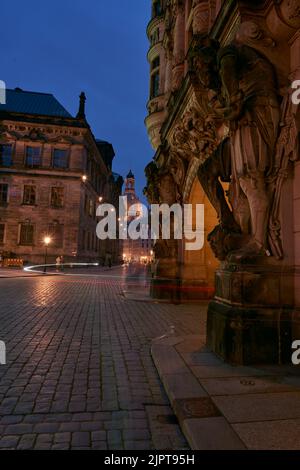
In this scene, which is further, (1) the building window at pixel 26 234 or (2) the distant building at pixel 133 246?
(2) the distant building at pixel 133 246

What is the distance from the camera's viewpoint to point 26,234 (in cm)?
3916

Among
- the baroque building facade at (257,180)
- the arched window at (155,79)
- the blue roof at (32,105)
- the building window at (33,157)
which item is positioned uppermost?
the blue roof at (32,105)

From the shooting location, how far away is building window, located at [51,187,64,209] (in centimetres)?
4016

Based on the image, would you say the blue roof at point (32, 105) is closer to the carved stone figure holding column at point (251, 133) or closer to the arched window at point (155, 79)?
the arched window at point (155, 79)

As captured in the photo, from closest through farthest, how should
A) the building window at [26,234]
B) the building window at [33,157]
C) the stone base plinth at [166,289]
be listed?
the stone base plinth at [166,289] → the building window at [26,234] → the building window at [33,157]

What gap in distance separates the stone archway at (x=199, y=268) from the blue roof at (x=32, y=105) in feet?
125

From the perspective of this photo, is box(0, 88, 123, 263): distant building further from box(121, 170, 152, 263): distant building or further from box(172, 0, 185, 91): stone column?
box(121, 170, 152, 263): distant building

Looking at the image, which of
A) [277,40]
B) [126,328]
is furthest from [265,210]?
[126,328]

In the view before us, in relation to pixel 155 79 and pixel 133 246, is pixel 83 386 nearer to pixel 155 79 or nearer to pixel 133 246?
pixel 155 79

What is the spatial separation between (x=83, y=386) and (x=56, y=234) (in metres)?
37.2

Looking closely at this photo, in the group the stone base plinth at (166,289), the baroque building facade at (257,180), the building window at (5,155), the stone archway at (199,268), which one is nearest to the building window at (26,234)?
the building window at (5,155)

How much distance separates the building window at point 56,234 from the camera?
39.1m

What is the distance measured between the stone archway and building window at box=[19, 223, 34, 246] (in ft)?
103
